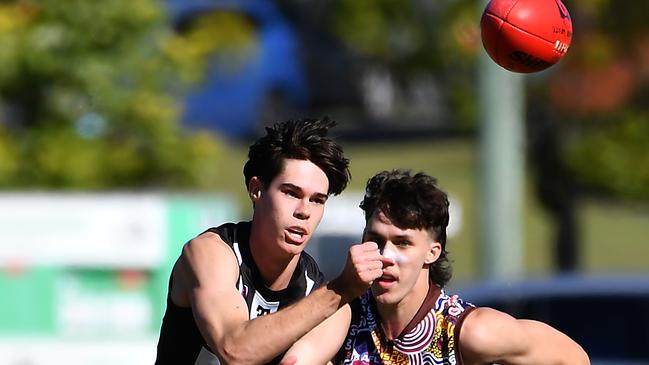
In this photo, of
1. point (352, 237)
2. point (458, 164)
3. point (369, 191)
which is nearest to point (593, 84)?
point (352, 237)

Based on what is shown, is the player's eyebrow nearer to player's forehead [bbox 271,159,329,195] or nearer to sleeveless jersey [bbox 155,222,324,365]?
player's forehead [bbox 271,159,329,195]

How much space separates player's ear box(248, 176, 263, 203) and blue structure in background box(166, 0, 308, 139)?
1025 cm

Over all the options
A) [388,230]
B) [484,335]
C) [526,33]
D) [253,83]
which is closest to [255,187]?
[388,230]

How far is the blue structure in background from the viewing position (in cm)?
1641

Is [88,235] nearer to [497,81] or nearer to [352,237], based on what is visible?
[352,237]

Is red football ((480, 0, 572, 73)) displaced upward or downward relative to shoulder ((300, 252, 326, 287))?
upward

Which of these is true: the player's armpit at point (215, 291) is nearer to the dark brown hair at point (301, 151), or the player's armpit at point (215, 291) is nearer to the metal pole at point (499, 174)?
the dark brown hair at point (301, 151)

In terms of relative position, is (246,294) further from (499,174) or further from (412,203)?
(499,174)

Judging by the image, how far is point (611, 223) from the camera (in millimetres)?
17062

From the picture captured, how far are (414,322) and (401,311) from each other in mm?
58

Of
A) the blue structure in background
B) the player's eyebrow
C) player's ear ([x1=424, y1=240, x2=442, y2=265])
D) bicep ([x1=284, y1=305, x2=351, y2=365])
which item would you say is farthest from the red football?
the blue structure in background

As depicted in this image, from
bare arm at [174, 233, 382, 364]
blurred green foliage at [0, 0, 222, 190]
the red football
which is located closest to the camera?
bare arm at [174, 233, 382, 364]

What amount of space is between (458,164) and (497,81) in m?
6.93

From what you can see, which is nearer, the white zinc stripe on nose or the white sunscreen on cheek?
the white sunscreen on cheek
